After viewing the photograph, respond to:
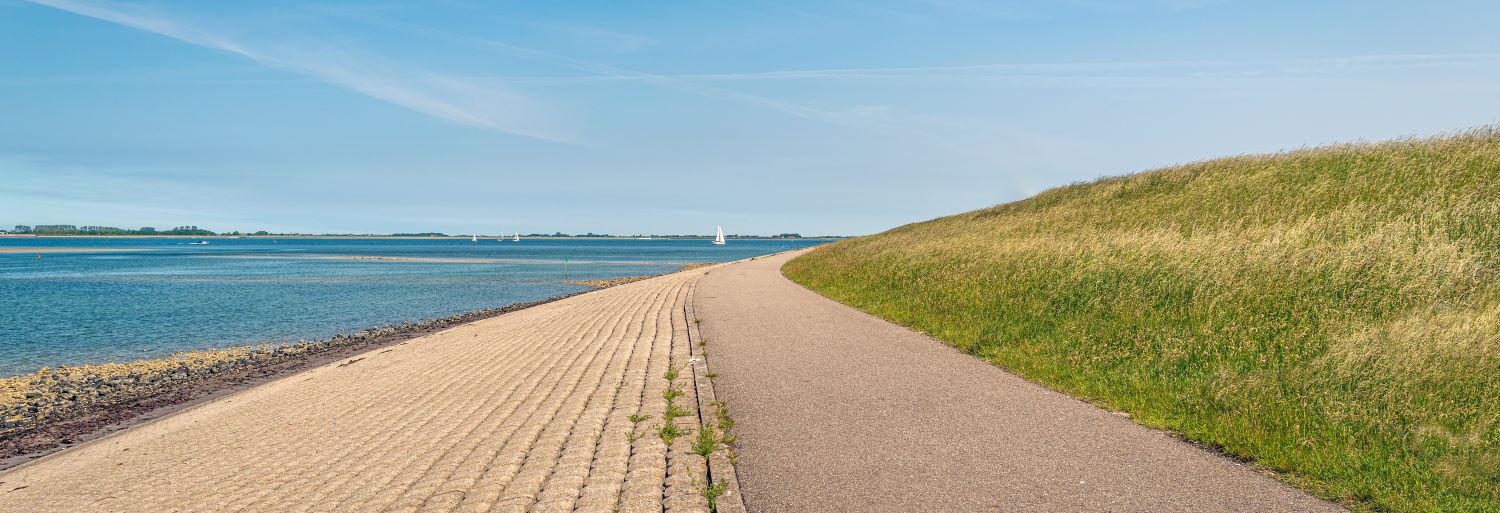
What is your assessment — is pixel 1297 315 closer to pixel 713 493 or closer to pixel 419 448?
pixel 713 493

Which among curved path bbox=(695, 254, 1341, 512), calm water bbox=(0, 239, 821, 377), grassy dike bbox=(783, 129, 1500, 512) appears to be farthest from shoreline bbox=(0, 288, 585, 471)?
grassy dike bbox=(783, 129, 1500, 512)

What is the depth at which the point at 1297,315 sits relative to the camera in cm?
1166

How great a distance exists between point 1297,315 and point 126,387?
21.7 metres

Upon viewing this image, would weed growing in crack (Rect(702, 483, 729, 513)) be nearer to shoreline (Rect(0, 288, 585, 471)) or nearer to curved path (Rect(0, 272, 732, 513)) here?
curved path (Rect(0, 272, 732, 513))

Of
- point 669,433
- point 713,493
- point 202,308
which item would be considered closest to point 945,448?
point 713,493

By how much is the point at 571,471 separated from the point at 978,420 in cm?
424

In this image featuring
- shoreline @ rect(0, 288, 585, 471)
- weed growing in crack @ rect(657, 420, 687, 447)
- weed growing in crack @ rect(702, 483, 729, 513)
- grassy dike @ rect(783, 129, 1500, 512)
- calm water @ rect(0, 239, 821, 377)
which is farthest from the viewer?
calm water @ rect(0, 239, 821, 377)

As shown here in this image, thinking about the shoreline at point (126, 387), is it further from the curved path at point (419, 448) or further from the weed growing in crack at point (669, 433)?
the weed growing in crack at point (669, 433)

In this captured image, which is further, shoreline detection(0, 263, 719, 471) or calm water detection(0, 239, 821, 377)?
calm water detection(0, 239, 821, 377)

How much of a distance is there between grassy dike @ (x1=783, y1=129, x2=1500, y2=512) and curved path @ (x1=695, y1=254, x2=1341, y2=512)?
620 mm

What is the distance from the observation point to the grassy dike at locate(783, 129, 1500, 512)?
22.9 ft

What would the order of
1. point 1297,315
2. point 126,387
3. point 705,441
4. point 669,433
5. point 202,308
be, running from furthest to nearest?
1. point 202,308
2. point 126,387
3. point 1297,315
4. point 669,433
5. point 705,441

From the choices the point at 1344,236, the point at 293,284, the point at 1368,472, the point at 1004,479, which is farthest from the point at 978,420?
the point at 293,284

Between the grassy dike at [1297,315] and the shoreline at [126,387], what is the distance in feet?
46.2
